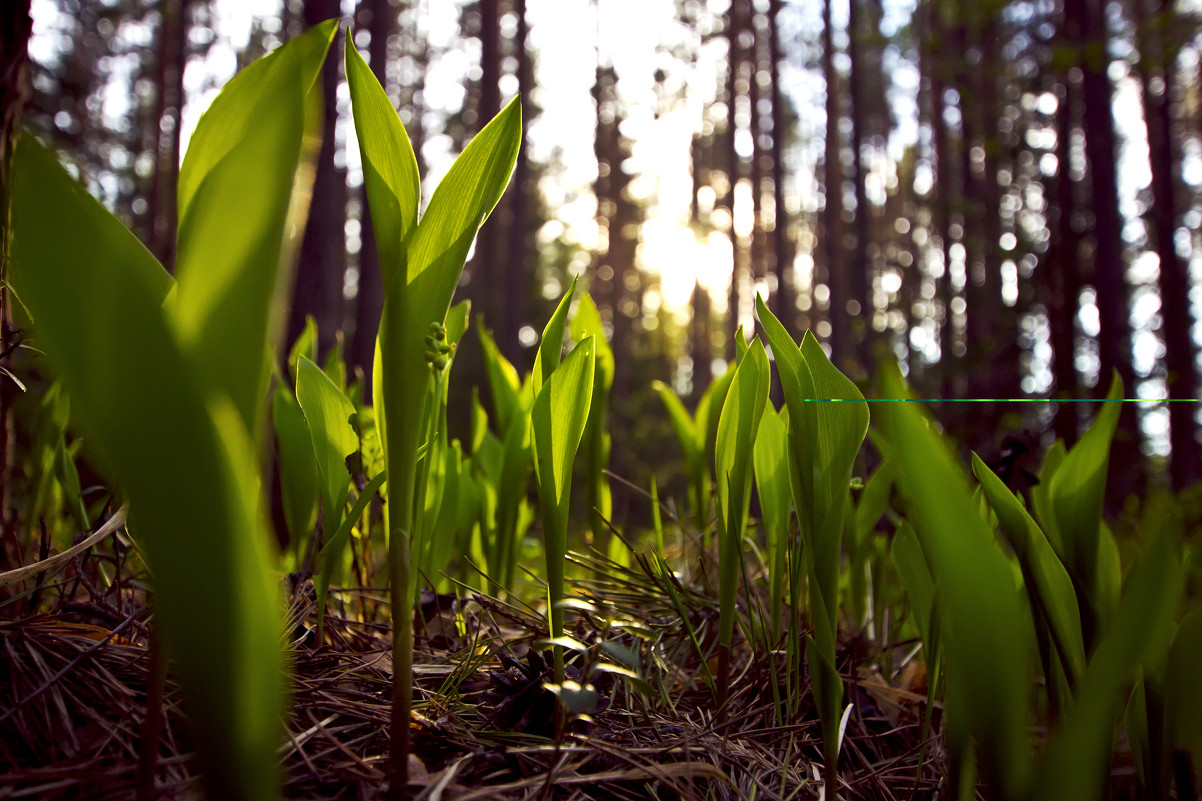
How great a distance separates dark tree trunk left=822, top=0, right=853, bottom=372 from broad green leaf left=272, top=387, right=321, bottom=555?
385 inches

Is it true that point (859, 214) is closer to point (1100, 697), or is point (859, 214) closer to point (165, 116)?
point (165, 116)

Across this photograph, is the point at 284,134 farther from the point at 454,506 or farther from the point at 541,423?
the point at 454,506

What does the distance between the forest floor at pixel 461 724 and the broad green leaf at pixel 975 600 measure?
0.77ft

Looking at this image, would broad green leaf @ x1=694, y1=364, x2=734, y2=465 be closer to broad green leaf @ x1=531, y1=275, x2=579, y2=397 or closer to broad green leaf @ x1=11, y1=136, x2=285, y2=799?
broad green leaf @ x1=531, y1=275, x2=579, y2=397

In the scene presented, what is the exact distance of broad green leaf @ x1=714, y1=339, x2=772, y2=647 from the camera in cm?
80

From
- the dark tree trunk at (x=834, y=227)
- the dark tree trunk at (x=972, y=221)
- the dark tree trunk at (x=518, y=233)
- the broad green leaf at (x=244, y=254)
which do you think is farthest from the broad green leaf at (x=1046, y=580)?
the dark tree trunk at (x=834, y=227)

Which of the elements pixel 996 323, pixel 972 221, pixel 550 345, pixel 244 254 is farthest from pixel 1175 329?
pixel 244 254

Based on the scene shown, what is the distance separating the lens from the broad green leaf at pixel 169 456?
14.3 inches

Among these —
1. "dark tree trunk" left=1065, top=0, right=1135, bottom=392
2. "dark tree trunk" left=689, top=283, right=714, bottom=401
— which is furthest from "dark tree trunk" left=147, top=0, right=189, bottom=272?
"dark tree trunk" left=689, top=283, right=714, bottom=401

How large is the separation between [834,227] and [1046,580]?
10.9 meters

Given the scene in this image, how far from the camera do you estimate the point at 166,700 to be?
0.64 meters

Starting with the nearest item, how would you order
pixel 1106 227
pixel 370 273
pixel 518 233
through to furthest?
pixel 370 273, pixel 1106 227, pixel 518 233

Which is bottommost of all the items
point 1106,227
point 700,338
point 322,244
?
point 322,244

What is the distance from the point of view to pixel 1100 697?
17.3 inches
